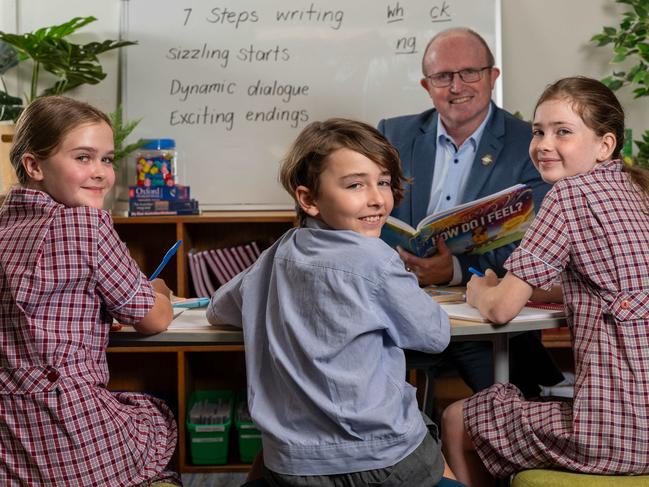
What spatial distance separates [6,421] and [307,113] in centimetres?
238

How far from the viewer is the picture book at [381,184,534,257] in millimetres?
2254

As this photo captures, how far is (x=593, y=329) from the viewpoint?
6.26ft

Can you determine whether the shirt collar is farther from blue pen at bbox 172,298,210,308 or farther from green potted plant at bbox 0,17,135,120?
green potted plant at bbox 0,17,135,120

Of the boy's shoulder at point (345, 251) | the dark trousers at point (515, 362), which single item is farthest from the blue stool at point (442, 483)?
the dark trousers at point (515, 362)

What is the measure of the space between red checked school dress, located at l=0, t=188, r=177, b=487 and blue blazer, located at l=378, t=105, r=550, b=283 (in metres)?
Answer: 1.38

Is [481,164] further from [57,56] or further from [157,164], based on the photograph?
[57,56]

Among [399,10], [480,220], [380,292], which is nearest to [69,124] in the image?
[380,292]

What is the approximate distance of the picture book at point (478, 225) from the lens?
2.25 metres

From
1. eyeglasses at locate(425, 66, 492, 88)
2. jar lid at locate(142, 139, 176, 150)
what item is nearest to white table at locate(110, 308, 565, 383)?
eyeglasses at locate(425, 66, 492, 88)

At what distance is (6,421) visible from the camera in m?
1.68

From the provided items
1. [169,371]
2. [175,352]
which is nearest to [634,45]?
[175,352]

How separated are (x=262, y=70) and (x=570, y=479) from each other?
2502 millimetres

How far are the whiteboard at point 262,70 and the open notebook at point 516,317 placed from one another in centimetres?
178

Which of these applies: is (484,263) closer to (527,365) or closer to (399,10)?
(527,365)
